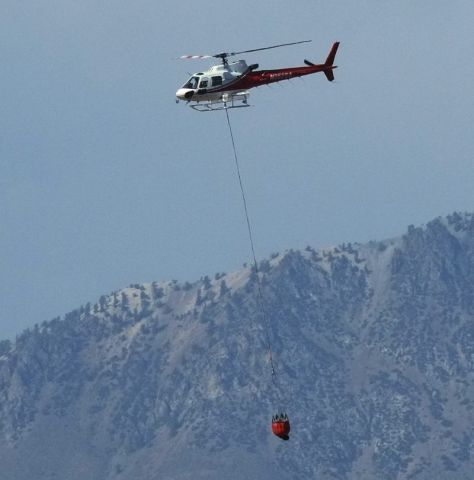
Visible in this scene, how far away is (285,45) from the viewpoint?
7692 inches
